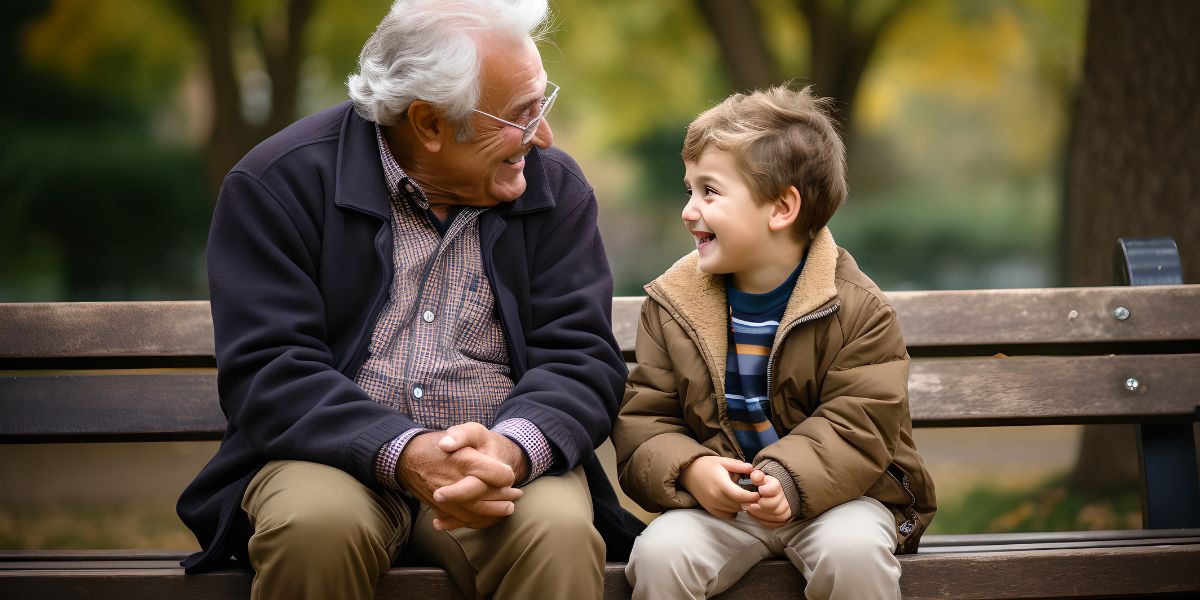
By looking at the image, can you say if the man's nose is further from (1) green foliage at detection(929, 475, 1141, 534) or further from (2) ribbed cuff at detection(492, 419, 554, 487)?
(1) green foliage at detection(929, 475, 1141, 534)

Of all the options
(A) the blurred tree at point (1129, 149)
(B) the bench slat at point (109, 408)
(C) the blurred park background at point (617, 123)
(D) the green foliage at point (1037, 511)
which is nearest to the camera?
(B) the bench slat at point (109, 408)

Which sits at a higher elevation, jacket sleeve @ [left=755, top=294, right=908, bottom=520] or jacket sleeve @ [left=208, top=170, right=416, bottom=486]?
jacket sleeve @ [left=208, top=170, right=416, bottom=486]

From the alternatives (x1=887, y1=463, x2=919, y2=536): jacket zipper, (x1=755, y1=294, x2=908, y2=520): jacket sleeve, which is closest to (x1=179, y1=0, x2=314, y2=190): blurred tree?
(x1=755, y1=294, x2=908, y2=520): jacket sleeve

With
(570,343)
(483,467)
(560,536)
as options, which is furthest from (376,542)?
(570,343)

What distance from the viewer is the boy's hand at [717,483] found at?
2506 mm

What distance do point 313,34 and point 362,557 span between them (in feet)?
19.4

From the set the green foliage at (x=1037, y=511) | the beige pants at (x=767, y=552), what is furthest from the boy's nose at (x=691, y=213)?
the green foliage at (x=1037, y=511)

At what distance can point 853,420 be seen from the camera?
2.55 metres

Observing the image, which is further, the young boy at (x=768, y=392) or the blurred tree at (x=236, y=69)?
the blurred tree at (x=236, y=69)

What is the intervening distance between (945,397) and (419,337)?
1.44 metres

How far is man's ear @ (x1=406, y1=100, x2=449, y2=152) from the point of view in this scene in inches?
108


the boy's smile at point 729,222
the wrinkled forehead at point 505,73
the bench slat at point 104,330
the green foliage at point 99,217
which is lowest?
the green foliage at point 99,217

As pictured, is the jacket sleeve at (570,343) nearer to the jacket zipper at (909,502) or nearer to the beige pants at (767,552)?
the beige pants at (767,552)

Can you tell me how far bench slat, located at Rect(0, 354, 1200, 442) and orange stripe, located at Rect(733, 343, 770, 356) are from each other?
1.89 feet
